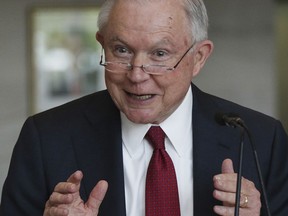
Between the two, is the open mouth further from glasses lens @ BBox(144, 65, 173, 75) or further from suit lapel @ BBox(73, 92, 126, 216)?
suit lapel @ BBox(73, 92, 126, 216)

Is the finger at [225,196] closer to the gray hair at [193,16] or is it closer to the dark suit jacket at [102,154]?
the dark suit jacket at [102,154]

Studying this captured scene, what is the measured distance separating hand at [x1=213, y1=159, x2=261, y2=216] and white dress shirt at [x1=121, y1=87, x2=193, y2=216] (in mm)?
218

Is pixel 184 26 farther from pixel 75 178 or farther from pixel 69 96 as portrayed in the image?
pixel 69 96

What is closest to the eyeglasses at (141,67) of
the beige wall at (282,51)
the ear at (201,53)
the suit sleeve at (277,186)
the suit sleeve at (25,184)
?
the ear at (201,53)

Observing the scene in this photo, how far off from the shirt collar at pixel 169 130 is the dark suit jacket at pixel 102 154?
0.03 metres

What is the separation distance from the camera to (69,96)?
16.3ft

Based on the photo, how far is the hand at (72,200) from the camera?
5.98ft

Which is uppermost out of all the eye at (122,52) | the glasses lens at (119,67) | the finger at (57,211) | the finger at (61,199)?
the eye at (122,52)

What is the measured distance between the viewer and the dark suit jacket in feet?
6.92

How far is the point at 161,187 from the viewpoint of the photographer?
2088 mm

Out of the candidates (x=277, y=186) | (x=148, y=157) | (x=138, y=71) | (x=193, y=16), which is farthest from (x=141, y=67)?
(x=277, y=186)

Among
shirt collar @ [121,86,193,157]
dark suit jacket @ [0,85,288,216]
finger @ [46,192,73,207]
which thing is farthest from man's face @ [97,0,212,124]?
finger @ [46,192,73,207]

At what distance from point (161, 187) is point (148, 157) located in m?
0.12

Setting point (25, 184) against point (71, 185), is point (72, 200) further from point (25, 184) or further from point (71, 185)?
point (25, 184)
